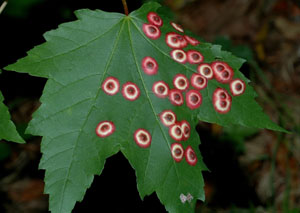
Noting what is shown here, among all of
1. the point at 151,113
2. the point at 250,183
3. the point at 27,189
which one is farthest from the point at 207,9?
the point at 151,113

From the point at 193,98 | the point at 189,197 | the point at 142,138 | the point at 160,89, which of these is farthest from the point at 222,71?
the point at 189,197

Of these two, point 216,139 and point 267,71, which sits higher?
point 267,71

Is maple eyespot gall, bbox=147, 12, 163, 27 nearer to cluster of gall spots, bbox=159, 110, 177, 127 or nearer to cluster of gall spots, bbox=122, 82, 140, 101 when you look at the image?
cluster of gall spots, bbox=122, 82, 140, 101

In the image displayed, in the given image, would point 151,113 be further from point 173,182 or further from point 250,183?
point 250,183

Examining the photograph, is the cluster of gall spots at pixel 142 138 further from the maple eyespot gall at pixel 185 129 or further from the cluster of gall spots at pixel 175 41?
the cluster of gall spots at pixel 175 41

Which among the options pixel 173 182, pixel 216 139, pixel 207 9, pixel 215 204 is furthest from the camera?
pixel 207 9

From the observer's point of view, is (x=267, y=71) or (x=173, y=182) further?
(x=267, y=71)
